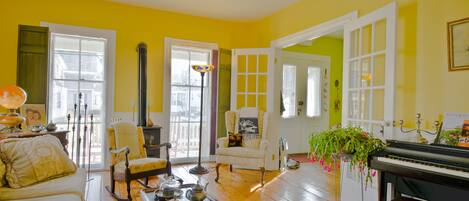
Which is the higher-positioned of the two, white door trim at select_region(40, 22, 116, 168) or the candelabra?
white door trim at select_region(40, 22, 116, 168)

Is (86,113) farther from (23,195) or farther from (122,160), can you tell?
(23,195)

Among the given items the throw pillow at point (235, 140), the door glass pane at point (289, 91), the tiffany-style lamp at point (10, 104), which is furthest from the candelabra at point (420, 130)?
the tiffany-style lamp at point (10, 104)

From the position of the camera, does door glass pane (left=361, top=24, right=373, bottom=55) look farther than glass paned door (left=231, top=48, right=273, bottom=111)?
No

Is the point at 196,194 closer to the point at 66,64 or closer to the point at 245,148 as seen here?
the point at 245,148

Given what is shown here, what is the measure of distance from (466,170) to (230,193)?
7.88 feet

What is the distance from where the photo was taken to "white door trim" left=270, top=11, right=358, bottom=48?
11.2 ft

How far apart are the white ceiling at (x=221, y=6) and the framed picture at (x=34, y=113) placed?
1.98 meters

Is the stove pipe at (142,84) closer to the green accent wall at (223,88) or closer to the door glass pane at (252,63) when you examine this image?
the green accent wall at (223,88)

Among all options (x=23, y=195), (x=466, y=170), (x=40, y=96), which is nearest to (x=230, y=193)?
(x=23, y=195)

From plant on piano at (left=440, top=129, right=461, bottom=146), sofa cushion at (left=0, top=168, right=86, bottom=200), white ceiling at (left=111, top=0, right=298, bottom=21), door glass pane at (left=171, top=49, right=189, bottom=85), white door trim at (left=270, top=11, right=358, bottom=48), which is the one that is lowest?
sofa cushion at (left=0, top=168, right=86, bottom=200)

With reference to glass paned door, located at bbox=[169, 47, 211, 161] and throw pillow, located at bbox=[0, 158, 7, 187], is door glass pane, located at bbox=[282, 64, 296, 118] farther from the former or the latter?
throw pillow, located at bbox=[0, 158, 7, 187]

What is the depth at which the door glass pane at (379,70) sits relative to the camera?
111 inches

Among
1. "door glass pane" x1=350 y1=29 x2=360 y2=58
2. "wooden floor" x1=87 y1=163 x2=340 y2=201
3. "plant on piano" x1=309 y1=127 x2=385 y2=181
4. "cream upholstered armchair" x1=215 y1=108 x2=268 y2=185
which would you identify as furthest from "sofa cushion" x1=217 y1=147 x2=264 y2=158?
"door glass pane" x1=350 y1=29 x2=360 y2=58

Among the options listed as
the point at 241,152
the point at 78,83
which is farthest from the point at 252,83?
the point at 78,83
